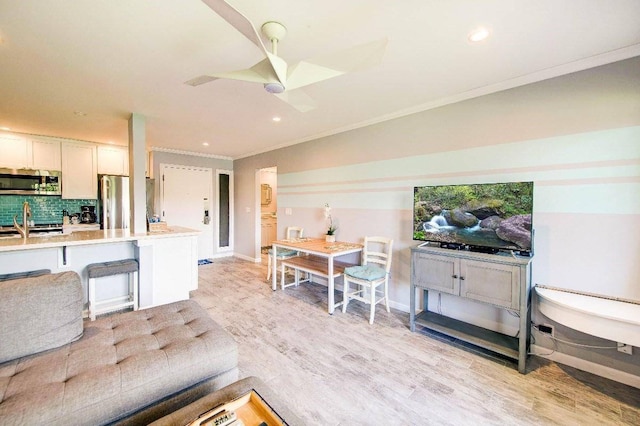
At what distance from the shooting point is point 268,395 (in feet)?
3.94

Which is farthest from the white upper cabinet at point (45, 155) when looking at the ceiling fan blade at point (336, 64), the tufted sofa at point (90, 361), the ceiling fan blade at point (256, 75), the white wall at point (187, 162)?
the ceiling fan blade at point (336, 64)

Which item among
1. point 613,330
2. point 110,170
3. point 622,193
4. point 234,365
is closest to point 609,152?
point 622,193

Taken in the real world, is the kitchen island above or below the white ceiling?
below

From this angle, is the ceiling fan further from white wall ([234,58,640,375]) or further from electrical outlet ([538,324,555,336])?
electrical outlet ([538,324,555,336])

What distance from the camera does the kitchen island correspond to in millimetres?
2619

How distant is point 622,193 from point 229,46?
3.24m

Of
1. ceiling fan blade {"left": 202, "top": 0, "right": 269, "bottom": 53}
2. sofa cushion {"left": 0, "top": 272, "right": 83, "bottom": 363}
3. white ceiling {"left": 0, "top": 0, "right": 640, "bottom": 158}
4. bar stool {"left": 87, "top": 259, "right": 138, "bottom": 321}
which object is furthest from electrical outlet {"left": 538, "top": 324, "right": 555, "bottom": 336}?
bar stool {"left": 87, "top": 259, "right": 138, "bottom": 321}

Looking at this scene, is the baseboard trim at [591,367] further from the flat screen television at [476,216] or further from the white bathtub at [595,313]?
the flat screen television at [476,216]

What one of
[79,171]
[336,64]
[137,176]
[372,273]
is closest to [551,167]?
[372,273]

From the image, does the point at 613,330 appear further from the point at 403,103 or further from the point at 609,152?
the point at 403,103

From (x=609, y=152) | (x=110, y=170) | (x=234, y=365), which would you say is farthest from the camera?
(x=110, y=170)

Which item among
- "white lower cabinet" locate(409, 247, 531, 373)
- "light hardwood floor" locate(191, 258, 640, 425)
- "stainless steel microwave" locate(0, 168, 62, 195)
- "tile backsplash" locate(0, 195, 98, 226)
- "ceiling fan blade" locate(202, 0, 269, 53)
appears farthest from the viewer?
"tile backsplash" locate(0, 195, 98, 226)

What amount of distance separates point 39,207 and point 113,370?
Result: 5313mm

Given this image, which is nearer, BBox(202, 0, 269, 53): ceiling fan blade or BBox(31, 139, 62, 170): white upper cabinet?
BBox(202, 0, 269, 53): ceiling fan blade
